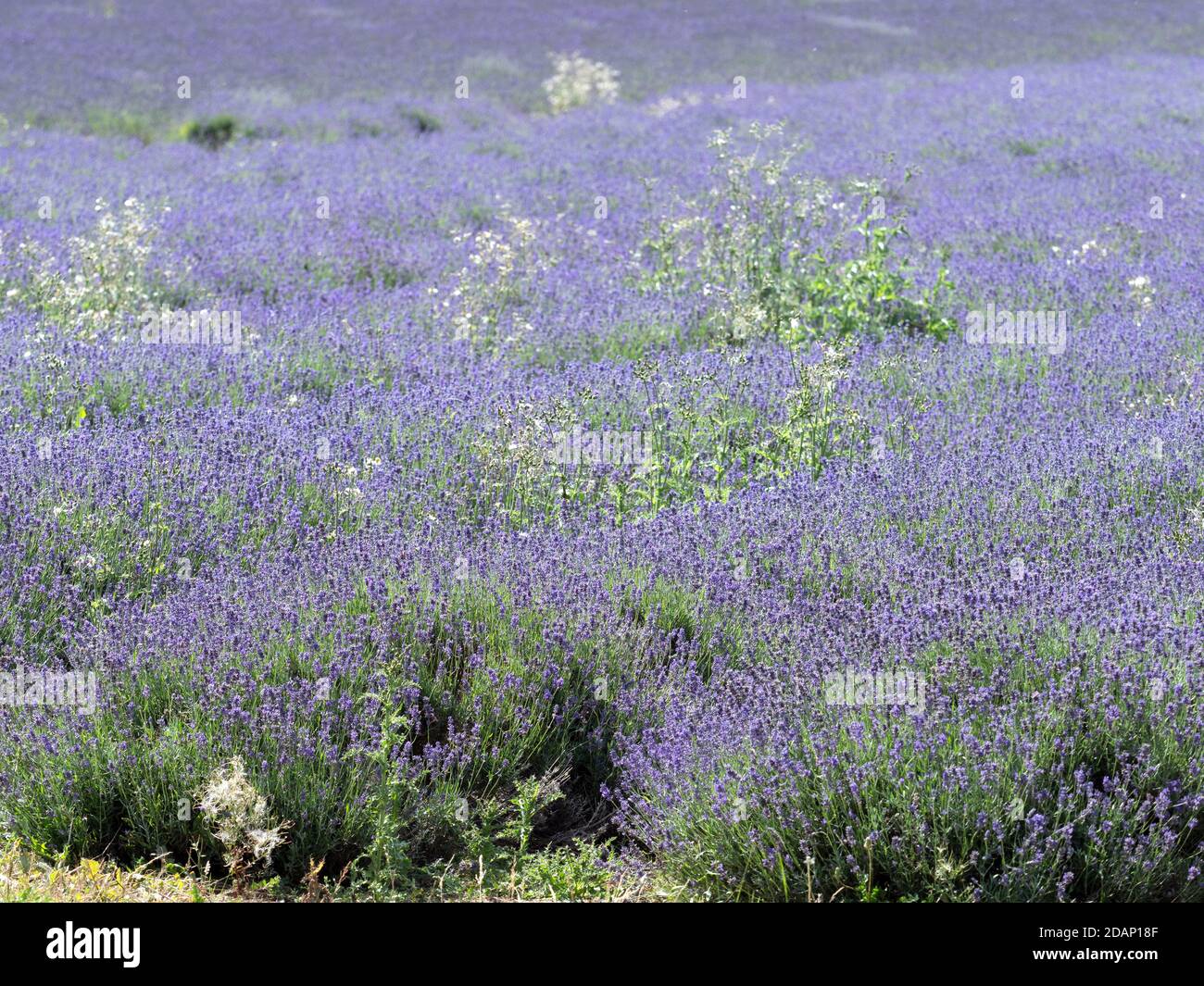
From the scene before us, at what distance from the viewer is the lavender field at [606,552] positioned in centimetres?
291

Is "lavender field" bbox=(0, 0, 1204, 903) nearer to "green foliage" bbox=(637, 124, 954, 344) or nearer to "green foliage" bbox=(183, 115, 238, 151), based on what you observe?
"green foliage" bbox=(637, 124, 954, 344)

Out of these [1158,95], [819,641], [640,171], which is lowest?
[819,641]

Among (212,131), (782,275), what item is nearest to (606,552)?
(782,275)

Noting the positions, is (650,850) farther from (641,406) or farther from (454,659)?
(641,406)

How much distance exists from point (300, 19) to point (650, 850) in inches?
1103

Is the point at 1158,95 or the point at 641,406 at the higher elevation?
the point at 1158,95

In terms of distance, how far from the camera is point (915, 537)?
13.5 ft

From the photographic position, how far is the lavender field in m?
2.91

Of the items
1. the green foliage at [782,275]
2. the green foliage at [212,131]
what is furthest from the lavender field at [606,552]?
the green foliage at [212,131]

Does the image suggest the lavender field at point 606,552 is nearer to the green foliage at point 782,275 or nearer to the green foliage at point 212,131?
the green foliage at point 782,275

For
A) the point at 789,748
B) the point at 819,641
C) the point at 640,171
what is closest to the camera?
the point at 789,748

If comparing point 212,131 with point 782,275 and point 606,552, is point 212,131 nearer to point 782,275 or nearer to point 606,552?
point 782,275
